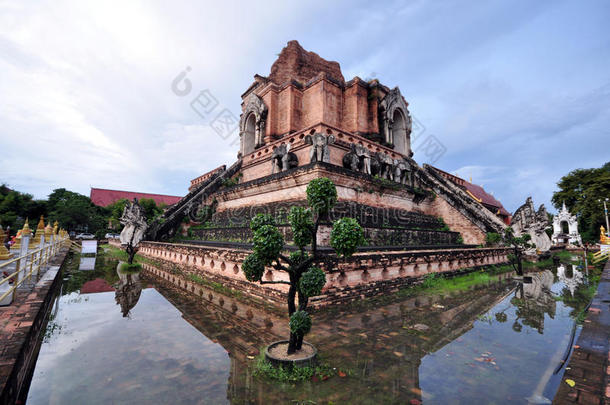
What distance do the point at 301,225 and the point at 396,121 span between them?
18.4m

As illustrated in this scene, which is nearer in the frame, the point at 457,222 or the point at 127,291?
the point at 127,291

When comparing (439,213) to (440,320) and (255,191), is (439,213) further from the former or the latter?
(440,320)

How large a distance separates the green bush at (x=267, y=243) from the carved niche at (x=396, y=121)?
51.7ft

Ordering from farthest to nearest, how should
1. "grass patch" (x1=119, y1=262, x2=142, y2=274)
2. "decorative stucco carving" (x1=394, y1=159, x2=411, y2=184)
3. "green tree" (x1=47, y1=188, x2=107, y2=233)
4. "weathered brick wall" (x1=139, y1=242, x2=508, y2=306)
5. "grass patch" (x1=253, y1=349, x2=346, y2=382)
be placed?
"green tree" (x1=47, y1=188, x2=107, y2=233) → "decorative stucco carving" (x1=394, y1=159, x2=411, y2=184) → "grass patch" (x1=119, y1=262, x2=142, y2=274) → "weathered brick wall" (x1=139, y1=242, x2=508, y2=306) → "grass patch" (x1=253, y1=349, x2=346, y2=382)

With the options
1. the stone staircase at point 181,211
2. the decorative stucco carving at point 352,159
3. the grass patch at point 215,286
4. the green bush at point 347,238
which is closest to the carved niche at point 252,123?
the stone staircase at point 181,211

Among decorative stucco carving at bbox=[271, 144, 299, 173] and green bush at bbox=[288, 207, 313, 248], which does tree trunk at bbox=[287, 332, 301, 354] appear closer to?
green bush at bbox=[288, 207, 313, 248]

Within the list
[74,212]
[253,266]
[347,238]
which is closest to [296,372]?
[253,266]

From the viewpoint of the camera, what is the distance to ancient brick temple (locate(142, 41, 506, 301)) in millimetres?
8359

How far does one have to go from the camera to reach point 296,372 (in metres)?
3.27

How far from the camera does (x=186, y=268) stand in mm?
9961

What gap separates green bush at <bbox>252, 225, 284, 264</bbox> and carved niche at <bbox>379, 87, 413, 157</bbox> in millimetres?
15749

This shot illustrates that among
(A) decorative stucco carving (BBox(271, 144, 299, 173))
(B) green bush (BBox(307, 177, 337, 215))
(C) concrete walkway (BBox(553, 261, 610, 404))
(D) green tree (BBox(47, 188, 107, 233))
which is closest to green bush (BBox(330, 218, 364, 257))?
(B) green bush (BBox(307, 177, 337, 215))

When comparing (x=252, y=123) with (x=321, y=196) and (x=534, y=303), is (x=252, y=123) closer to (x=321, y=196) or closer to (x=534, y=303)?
(x=321, y=196)

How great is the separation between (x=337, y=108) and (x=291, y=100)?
276cm
